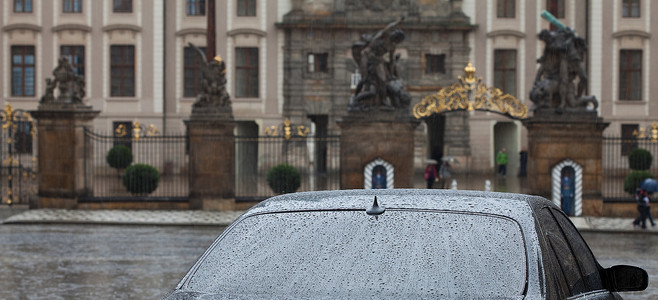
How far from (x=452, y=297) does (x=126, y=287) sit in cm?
1053

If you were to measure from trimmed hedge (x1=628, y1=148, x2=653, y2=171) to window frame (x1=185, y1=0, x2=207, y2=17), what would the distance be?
64.5 feet

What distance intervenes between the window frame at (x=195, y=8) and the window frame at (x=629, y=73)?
18616mm

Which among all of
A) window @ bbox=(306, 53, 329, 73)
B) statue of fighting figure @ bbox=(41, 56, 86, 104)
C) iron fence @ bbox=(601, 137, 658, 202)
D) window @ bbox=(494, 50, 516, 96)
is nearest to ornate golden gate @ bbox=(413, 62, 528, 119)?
iron fence @ bbox=(601, 137, 658, 202)

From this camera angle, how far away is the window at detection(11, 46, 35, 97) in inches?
1914

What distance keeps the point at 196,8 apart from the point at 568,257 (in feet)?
147

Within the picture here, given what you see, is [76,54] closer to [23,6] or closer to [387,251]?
[23,6]

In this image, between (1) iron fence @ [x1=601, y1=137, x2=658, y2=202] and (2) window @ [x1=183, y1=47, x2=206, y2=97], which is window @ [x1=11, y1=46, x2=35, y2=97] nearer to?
(2) window @ [x1=183, y1=47, x2=206, y2=97]

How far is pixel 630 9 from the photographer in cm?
4847

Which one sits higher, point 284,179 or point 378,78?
point 378,78

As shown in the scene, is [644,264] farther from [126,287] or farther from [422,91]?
[422,91]

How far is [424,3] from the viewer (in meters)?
49.8

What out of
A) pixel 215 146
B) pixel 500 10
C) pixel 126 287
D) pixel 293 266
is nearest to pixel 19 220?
pixel 215 146

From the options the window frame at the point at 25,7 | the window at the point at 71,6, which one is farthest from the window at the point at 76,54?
the window frame at the point at 25,7

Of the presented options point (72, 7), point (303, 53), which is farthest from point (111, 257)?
point (72, 7)
